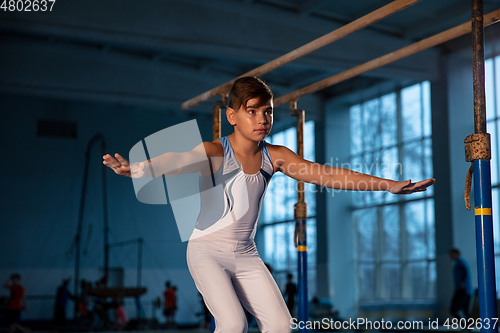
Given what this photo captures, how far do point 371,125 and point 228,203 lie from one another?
14.3 meters

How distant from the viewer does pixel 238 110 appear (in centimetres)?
258

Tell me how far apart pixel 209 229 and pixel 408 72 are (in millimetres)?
10809


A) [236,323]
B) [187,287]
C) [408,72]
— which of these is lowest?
[187,287]

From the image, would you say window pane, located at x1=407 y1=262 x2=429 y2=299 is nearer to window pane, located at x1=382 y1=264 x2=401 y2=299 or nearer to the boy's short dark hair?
window pane, located at x1=382 y1=264 x2=401 y2=299

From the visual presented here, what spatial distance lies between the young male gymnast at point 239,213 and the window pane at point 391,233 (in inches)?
515

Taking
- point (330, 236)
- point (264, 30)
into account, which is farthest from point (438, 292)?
point (264, 30)

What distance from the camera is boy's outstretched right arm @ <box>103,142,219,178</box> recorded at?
7.09 feet

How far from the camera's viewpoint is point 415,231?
14.6 meters

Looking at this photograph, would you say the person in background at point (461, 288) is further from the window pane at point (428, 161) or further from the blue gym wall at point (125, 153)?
the window pane at point (428, 161)

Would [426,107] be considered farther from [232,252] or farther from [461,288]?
[232,252]

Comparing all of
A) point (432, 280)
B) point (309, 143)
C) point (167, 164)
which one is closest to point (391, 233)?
point (432, 280)

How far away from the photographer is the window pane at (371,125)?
15953 millimetres

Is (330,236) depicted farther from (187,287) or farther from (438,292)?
(187,287)

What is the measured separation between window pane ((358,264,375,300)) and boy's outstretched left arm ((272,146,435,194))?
46.0ft
